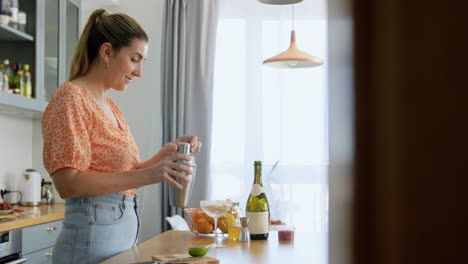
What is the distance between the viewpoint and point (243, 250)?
6.00 ft

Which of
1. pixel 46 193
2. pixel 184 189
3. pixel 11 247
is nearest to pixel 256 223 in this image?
pixel 184 189

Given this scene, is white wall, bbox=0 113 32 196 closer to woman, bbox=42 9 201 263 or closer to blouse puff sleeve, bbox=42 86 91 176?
woman, bbox=42 9 201 263

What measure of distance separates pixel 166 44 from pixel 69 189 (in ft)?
10.4

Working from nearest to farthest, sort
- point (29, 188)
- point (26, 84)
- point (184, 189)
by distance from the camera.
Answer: point (184, 189)
point (26, 84)
point (29, 188)

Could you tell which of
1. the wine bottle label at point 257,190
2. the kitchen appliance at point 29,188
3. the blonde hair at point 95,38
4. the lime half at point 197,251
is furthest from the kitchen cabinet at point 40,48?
the lime half at point 197,251

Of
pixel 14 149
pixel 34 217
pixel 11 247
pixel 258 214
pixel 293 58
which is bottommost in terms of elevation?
pixel 11 247

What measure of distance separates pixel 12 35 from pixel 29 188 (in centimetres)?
95

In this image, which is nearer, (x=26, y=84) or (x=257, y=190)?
(x=257, y=190)

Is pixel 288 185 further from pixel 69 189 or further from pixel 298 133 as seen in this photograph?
pixel 69 189

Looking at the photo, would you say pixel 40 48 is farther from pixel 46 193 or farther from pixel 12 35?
pixel 46 193

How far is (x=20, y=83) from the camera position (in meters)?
3.31

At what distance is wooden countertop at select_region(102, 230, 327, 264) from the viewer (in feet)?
5.30

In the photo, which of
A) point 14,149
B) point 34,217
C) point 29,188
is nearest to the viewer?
point 34,217

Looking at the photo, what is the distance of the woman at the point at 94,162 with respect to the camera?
5.08 feet
